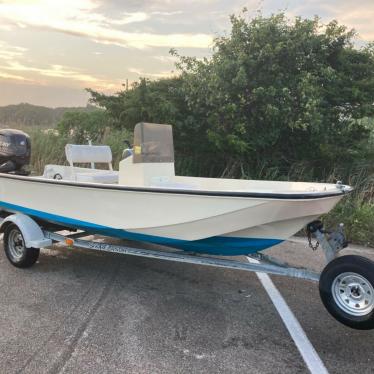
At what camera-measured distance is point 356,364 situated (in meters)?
3.06

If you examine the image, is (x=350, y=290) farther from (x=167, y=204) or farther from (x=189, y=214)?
(x=167, y=204)

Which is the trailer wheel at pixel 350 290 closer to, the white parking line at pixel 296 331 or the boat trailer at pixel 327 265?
the boat trailer at pixel 327 265

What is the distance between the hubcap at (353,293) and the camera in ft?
10.5

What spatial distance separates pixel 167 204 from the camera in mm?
3701

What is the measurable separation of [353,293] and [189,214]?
142cm

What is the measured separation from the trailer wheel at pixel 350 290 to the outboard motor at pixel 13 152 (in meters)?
4.13

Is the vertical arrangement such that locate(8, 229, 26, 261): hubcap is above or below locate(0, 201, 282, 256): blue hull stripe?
below

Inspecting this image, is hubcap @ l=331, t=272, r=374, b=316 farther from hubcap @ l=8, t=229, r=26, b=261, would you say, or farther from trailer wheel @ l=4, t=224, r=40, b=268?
hubcap @ l=8, t=229, r=26, b=261

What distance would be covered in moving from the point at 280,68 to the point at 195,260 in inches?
235

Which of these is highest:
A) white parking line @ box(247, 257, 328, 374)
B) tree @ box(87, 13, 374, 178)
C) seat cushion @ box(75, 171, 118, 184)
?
tree @ box(87, 13, 374, 178)

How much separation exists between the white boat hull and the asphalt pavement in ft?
1.97

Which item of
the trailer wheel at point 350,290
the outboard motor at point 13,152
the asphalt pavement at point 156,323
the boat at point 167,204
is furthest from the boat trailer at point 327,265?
the outboard motor at point 13,152

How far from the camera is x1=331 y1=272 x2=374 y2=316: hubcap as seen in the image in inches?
125

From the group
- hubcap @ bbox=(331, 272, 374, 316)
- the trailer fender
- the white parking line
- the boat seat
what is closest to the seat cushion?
the boat seat
